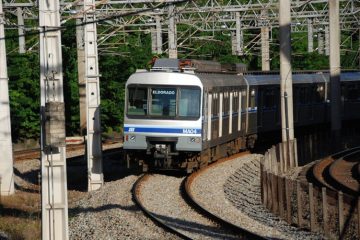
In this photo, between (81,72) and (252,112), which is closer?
(252,112)

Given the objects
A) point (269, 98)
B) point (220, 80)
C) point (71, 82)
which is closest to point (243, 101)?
point (220, 80)

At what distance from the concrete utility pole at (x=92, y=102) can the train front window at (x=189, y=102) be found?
Result: 7.02 ft

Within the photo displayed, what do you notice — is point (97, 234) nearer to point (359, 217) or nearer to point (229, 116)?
point (359, 217)

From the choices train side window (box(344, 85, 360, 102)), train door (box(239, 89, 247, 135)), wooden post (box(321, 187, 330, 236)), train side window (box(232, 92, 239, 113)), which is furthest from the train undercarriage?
train side window (box(344, 85, 360, 102))

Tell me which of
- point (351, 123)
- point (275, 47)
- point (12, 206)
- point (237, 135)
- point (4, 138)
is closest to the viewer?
point (12, 206)

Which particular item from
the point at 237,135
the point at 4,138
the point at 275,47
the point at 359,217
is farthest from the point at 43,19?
the point at 275,47

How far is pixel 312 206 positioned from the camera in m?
16.4

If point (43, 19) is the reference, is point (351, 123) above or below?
below

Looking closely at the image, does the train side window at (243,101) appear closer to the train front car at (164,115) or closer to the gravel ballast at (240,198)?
the gravel ballast at (240,198)

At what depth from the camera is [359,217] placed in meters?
14.8

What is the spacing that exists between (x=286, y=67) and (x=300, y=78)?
27.5 ft

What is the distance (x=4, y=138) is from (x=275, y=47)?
47.9m

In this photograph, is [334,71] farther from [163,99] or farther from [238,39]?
[238,39]

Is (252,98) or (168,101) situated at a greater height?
(168,101)
